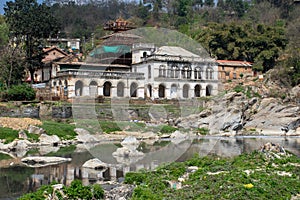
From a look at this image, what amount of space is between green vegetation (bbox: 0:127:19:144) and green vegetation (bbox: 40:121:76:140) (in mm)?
3078

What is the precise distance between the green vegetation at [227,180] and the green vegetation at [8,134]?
2013 cm

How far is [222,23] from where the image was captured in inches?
3337

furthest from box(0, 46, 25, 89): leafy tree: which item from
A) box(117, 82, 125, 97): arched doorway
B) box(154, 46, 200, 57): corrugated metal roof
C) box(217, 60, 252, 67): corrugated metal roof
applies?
box(217, 60, 252, 67): corrugated metal roof

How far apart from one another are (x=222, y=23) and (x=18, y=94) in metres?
41.6

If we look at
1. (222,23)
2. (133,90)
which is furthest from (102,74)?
(222,23)

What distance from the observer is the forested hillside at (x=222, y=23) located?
7000 centimetres

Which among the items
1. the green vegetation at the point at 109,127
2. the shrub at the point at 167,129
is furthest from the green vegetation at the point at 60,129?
the shrub at the point at 167,129

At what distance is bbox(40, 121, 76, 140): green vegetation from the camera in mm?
45281

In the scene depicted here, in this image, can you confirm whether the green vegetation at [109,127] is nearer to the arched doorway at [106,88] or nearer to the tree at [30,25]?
the arched doorway at [106,88]

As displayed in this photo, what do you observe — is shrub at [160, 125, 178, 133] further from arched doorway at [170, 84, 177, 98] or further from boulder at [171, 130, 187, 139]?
arched doorway at [170, 84, 177, 98]

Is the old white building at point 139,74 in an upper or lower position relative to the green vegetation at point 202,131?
upper

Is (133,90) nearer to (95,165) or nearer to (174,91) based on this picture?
(174,91)

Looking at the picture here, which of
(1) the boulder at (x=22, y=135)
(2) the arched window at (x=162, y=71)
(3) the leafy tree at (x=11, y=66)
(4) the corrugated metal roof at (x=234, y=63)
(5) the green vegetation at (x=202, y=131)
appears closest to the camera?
(1) the boulder at (x=22, y=135)

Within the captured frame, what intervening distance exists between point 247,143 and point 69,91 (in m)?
22.8
